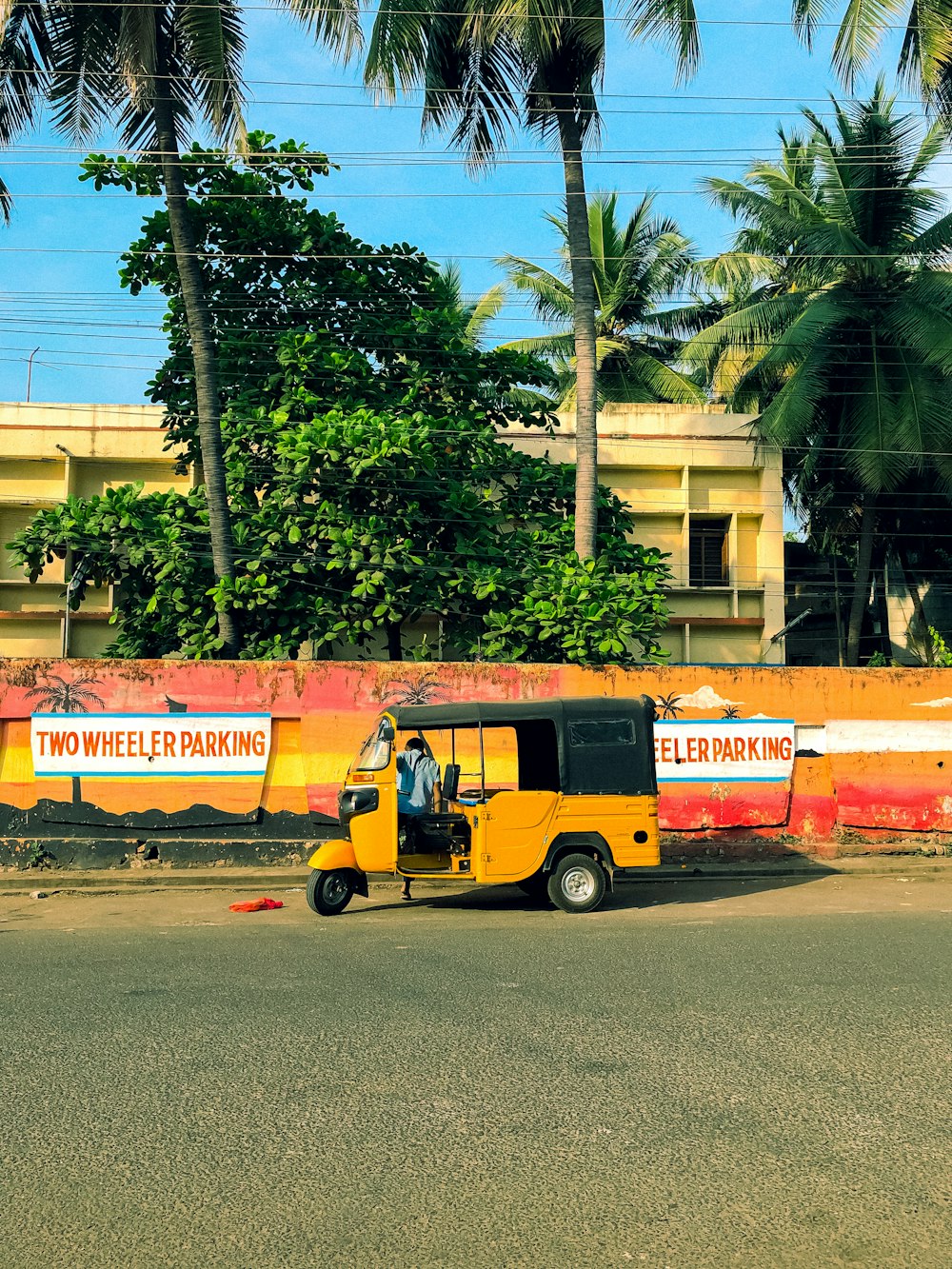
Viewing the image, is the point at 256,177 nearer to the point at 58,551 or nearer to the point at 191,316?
the point at 191,316

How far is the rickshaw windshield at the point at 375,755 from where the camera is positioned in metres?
11.3

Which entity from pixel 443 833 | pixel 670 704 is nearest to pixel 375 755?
pixel 443 833

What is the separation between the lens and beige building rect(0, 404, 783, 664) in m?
26.8

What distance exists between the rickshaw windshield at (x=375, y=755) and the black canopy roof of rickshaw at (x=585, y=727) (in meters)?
0.23

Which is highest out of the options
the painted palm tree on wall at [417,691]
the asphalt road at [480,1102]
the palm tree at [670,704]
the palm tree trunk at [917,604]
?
the palm tree trunk at [917,604]

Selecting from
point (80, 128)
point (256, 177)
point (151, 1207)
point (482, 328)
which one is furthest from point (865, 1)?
point (151, 1207)

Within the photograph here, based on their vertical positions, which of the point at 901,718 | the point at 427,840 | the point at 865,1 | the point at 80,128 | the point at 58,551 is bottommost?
the point at 427,840

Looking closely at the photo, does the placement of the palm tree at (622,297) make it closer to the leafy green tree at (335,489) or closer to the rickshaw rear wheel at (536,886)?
the leafy green tree at (335,489)

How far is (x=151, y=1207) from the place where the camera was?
14.0ft

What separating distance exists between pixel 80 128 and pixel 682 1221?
55.6 ft

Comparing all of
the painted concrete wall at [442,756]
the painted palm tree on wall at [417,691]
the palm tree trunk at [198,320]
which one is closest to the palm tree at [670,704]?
the painted concrete wall at [442,756]

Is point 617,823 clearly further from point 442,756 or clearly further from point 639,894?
point 442,756

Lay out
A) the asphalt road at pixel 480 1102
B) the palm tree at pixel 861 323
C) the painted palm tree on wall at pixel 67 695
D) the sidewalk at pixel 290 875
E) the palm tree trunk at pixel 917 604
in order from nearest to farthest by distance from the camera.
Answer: the asphalt road at pixel 480 1102 < the sidewalk at pixel 290 875 < the painted palm tree on wall at pixel 67 695 < the palm tree at pixel 861 323 < the palm tree trunk at pixel 917 604

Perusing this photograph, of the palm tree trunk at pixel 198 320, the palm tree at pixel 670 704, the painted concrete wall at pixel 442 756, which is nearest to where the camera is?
the painted concrete wall at pixel 442 756
